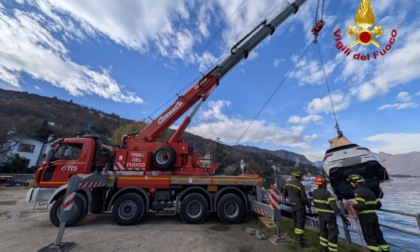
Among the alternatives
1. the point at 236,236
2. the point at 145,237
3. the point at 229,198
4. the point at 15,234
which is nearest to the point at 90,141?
Result: the point at 15,234

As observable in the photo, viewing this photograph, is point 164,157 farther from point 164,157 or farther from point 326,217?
point 326,217

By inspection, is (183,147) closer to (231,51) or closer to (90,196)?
(90,196)

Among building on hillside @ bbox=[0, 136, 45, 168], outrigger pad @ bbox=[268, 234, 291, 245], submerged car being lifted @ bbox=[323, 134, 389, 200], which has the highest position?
building on hillside @ bbox=[0, 136, 45, 168]

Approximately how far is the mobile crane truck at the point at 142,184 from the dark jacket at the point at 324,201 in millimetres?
1481

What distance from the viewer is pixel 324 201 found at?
16.2ft

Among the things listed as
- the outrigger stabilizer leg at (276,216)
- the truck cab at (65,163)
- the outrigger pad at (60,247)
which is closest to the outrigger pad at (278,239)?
the outrigger stabilizer leg at (276,216)

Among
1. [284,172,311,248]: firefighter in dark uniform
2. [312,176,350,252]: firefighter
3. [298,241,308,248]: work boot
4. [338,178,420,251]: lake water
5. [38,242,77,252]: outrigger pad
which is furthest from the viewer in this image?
[338,178,420,251]: lake water

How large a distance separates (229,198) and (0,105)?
94.4 meters

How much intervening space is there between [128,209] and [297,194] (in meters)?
5.13

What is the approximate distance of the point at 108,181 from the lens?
684 cm

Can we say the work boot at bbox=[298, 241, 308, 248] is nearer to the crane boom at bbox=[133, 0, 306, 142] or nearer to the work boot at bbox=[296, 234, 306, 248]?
the work boot at bbox=[296, 234, 306, 248]

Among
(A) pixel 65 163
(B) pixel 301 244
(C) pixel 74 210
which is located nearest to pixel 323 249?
(B) pixel 301 244

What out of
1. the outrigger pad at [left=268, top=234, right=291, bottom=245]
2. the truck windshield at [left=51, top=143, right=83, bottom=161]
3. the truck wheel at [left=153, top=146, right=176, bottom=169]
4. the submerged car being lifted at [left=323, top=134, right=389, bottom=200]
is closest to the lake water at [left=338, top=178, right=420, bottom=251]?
the submerged car being lifted at [left=323, top=134, right=389, bottom=200]

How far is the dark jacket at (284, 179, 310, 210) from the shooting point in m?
5.57
